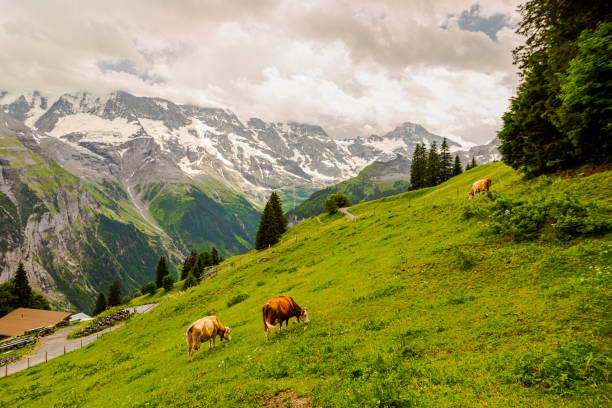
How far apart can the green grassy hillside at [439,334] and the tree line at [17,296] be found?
337ft

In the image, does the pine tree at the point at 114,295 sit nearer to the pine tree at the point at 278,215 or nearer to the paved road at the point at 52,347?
the paved road at the point at 52,347

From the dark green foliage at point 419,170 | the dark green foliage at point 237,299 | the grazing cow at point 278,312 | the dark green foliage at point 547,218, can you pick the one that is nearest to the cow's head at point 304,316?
the grazing cow at point 278,312

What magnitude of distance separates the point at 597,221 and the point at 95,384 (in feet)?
109

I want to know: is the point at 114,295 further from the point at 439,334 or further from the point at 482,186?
the point at 439,334

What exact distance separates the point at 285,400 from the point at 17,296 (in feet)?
459

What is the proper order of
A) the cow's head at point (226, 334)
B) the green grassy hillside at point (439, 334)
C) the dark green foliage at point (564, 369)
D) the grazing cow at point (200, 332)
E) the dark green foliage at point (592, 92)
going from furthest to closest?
the cow's head at point (226, 334), the dark green foliage at point (592, 92), the grazing cow at point (200, 332), the green grassy hillside at point (439, 334), the dark green foliage at point (564, 369)

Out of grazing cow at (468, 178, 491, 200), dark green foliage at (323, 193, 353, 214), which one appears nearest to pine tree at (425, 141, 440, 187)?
dark green foliage at (323, 193, 353, 214)

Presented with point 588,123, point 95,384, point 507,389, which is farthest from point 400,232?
point 95,384

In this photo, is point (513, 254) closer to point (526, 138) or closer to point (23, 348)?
point (526, 138)

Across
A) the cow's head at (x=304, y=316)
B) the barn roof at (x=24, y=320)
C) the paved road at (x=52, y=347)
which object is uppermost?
the cow's head at (x=304, y=316)

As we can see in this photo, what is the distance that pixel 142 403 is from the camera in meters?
12.9

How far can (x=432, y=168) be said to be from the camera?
3912 inches

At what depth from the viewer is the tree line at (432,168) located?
99.4m

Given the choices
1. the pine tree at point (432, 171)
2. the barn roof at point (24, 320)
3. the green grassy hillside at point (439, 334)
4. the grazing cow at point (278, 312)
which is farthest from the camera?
the pine tree at point (432, 171)
